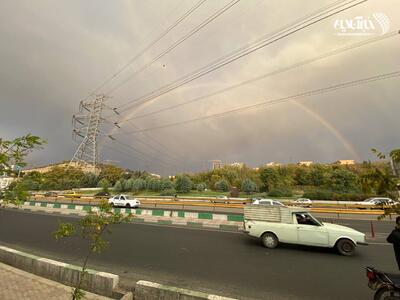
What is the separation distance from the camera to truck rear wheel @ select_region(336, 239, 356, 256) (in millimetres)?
8688

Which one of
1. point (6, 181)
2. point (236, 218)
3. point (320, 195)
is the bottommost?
point (236, 218)

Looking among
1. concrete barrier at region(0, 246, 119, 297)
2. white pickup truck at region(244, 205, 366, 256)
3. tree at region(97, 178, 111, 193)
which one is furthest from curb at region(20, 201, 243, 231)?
tree at region(97, 178, 111, 193)

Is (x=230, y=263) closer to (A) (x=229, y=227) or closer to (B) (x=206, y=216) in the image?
(A) (x=229, y=227)

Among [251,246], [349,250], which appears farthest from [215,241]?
[349,250]

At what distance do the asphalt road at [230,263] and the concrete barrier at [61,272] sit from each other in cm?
96

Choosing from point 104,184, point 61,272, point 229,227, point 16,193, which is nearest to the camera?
point 16,193

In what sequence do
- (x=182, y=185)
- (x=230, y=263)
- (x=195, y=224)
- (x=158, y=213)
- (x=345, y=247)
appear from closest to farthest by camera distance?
1. (x=230, y=263)
2. (x=345, y=247)
3. (x=195, y=224)
4. (x=158, y=213)
5. (x=182, y=185)

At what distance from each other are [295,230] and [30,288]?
8.96 m

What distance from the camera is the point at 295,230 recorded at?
931 centimetres

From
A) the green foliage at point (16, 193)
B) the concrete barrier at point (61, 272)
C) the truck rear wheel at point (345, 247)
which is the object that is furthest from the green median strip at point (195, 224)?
the green foliage at point (16, 193)

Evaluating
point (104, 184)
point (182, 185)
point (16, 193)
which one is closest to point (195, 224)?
point (16, 193)

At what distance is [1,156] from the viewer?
3.67 meters

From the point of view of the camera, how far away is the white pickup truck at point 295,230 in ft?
28.8

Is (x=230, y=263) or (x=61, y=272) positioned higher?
(x=61, y=272)
